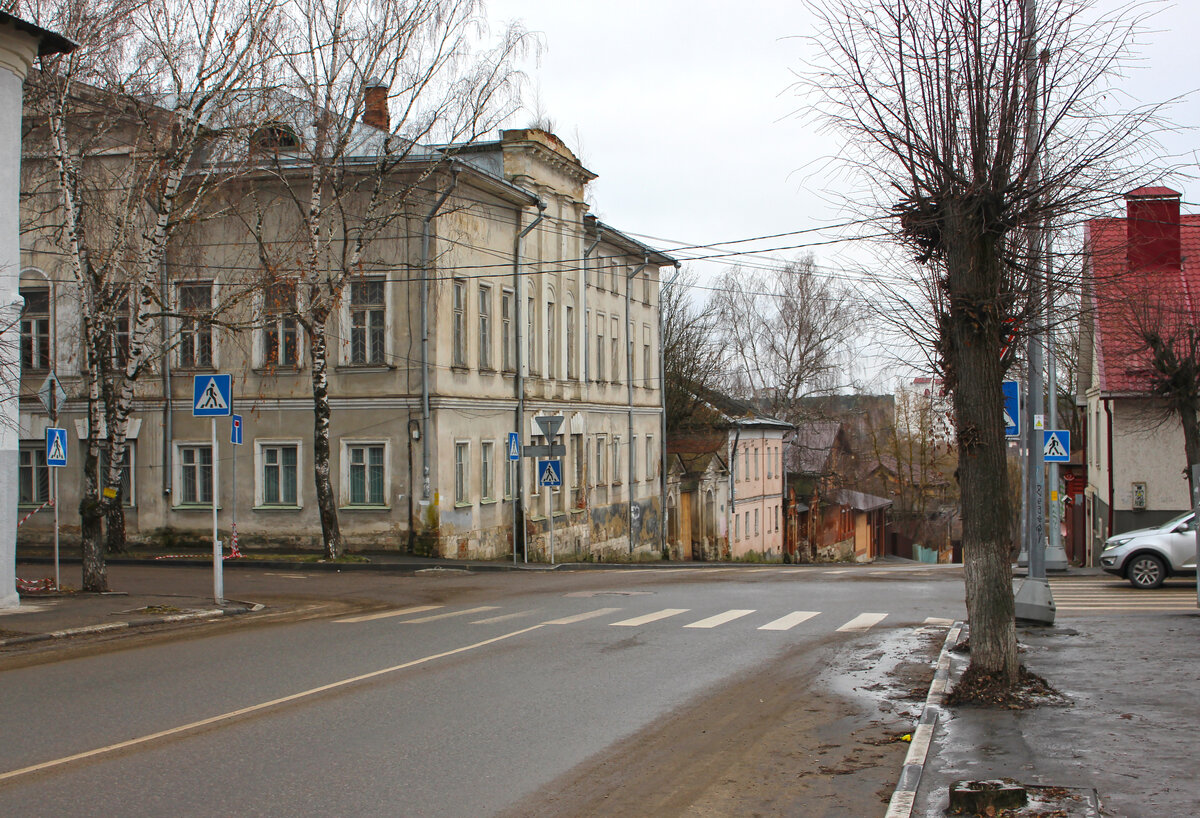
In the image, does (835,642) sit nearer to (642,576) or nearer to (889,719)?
(889,719)

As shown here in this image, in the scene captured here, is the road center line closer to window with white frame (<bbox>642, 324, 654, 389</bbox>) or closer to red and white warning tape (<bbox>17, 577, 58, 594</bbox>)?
red and white warning tape (<bbox>17, 577, 58, 594</bbox>)

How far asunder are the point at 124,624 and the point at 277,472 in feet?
50.0

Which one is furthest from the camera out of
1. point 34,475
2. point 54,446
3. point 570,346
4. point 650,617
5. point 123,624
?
point 570,346

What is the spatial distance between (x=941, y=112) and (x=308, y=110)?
59.9ft

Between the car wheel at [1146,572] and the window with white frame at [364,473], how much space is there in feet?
56.1

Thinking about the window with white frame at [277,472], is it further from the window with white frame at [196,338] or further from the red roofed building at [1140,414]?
the red roofed building at [1140,414]

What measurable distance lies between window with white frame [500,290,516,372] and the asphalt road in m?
15.1

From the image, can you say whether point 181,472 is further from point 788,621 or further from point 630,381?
point 788,621

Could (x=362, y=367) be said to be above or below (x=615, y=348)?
below

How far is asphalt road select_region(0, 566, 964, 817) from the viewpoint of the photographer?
6918 mm

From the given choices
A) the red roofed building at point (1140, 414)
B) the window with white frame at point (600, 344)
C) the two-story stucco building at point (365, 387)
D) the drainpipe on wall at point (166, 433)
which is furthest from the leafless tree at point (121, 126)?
the window with white frame at point (600, 344)

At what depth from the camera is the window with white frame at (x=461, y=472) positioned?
29.5 meters

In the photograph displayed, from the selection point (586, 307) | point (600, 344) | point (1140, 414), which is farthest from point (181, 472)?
point (1140, 414)

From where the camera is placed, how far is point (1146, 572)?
823 inches
